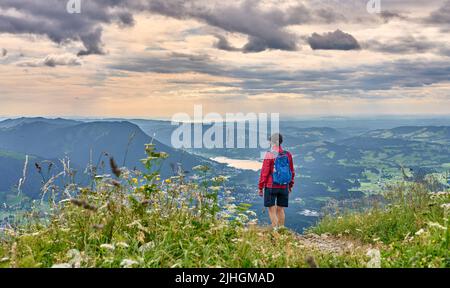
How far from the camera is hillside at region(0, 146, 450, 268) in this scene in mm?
5574

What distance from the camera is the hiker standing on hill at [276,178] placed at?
1094 cm

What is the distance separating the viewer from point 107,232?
246 inches

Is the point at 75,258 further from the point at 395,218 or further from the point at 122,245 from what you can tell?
the point at 395,218

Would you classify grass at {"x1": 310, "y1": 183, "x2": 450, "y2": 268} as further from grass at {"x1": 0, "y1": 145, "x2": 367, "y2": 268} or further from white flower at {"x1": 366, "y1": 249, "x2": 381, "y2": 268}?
grass at {"x1": 0, "y1": 145, "x2": 367, "y2": 268}

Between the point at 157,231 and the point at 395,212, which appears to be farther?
the point at 395,212

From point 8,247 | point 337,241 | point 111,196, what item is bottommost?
point 337,241

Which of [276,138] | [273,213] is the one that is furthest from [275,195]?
[276,138]

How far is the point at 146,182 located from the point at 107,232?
1.09 metres

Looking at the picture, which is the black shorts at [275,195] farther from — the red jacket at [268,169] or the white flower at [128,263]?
the white flower at [128,263]

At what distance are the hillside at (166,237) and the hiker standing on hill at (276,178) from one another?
285cm

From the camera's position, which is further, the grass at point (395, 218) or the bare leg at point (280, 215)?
the bare leg at point (280, 215)

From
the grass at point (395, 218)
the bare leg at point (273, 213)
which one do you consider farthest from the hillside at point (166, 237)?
the bare leg at point (273, 213)
